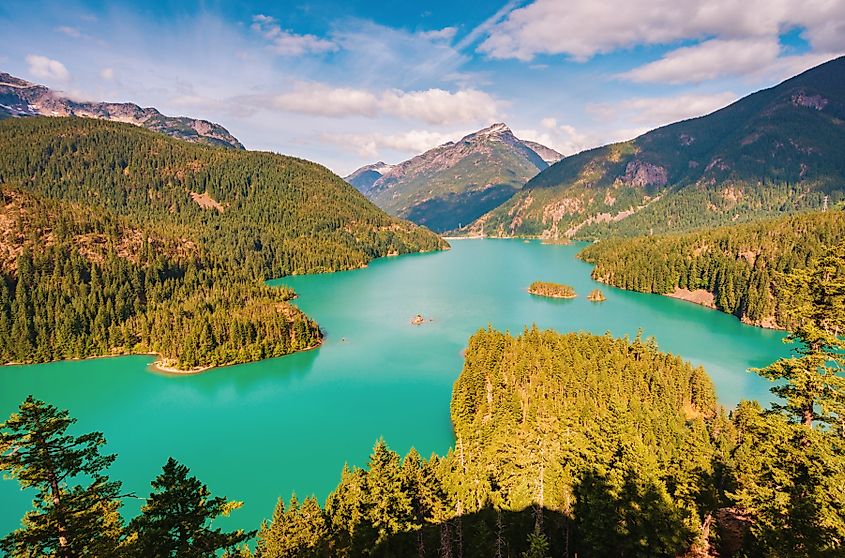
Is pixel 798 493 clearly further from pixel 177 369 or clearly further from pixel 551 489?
pixel 177 369

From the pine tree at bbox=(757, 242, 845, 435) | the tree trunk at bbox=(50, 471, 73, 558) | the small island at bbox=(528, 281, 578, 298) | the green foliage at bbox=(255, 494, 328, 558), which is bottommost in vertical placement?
the green foliage at bbox=(255, 494, 328, 558)

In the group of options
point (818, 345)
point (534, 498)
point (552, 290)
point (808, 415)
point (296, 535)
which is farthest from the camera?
point (552, 290)

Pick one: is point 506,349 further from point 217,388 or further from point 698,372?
point 217,388

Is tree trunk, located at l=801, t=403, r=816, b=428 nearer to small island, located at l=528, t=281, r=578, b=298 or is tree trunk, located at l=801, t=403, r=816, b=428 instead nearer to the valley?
the valley

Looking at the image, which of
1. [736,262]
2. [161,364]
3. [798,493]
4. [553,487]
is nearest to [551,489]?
[553,487]

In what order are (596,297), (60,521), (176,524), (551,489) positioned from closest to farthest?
1. (60,521)
2. (176,524)
3. (551,489)
4. (596,297)

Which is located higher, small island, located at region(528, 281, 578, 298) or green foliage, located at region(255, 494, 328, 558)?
small island, located at region(528, 281, 578, 298)

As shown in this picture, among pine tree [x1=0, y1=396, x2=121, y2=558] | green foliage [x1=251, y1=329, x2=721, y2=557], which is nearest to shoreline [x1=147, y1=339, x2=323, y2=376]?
green foliage [x1=251, y1=329, x2=721, y2=557]

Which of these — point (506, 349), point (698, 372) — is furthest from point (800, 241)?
point (506, 349)
